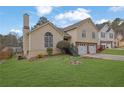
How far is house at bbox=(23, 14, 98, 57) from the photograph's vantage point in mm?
9586

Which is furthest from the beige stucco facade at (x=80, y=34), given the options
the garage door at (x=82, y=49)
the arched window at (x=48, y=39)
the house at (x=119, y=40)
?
the house at (x=119, y=40)

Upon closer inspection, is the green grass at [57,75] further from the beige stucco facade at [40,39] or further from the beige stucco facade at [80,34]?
the beige stucco facade at [80,34]

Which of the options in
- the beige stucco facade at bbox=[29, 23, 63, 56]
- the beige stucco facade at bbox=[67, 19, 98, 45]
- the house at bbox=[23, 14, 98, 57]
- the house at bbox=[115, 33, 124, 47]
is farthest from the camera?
the beige stucco facade at bbox=[67, 19, 98, 45]

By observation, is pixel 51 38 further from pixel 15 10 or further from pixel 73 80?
pixel 73 80

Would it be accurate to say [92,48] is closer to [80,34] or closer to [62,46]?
[80,34]

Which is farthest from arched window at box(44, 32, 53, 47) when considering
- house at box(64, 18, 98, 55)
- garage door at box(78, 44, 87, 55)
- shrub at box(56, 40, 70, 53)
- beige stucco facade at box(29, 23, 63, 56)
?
garage door at box(78, 44, 87, 55)

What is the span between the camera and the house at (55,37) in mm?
9586

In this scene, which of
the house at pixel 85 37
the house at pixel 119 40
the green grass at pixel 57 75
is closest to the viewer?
the green grass at pixel 57 75

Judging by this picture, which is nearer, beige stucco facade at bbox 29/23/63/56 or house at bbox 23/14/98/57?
house at bbox 23/14/98/57

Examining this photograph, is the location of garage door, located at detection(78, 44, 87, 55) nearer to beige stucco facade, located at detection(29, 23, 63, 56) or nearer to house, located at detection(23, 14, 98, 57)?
house, located at detection(23, 14, 98, 57)

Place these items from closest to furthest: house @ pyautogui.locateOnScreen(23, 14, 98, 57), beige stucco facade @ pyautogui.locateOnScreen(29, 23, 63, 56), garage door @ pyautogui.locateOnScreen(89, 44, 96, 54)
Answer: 1. house @ pyautogui.locateOnScreen(23, 14, 98, 57)
2. beige stucco facade @ pyautogui.locateOnScreen(29, 23, 63, 56)
3. garage door @ pyautogui.locateOnScreen(89, 44, 96, 54)

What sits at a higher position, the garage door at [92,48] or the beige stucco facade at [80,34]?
the beige stucco facade at [80,34]

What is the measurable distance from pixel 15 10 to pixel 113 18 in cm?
343
